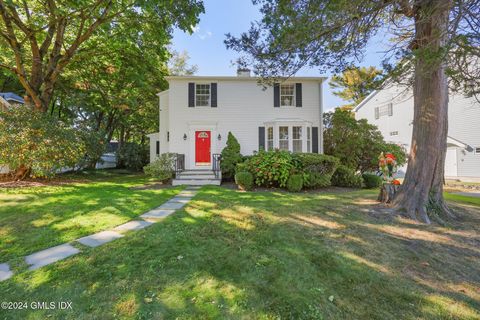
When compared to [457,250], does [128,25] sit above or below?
above

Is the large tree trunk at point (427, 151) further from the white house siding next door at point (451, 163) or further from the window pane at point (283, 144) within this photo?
the white house siding next door at point (451, 163)

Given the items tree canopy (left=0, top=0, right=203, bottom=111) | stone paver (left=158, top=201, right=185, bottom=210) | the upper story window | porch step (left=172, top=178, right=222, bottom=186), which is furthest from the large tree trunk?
Answer: the upper story window

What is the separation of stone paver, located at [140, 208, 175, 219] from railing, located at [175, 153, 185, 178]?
5.03m

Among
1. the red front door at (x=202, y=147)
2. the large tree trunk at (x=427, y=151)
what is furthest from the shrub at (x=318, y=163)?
the red front door at (x=202, y=147)

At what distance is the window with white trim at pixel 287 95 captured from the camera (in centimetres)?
1165

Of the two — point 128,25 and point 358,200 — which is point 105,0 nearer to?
point 128,25

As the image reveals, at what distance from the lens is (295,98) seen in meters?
11.6

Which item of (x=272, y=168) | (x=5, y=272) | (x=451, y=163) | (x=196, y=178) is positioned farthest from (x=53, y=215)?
(x=451, y=163)

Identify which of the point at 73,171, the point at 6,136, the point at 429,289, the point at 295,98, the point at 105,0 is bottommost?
the point at 429,289

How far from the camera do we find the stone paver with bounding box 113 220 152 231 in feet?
12.8

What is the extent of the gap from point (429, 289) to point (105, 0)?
11.4m

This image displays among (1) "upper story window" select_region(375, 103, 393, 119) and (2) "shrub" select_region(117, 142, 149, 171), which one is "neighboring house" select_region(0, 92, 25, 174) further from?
(1) "upper story window" select_region(375, 103, 393, 119)

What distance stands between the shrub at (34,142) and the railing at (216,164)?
590cm

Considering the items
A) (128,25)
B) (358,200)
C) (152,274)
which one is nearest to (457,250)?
(358,200)
